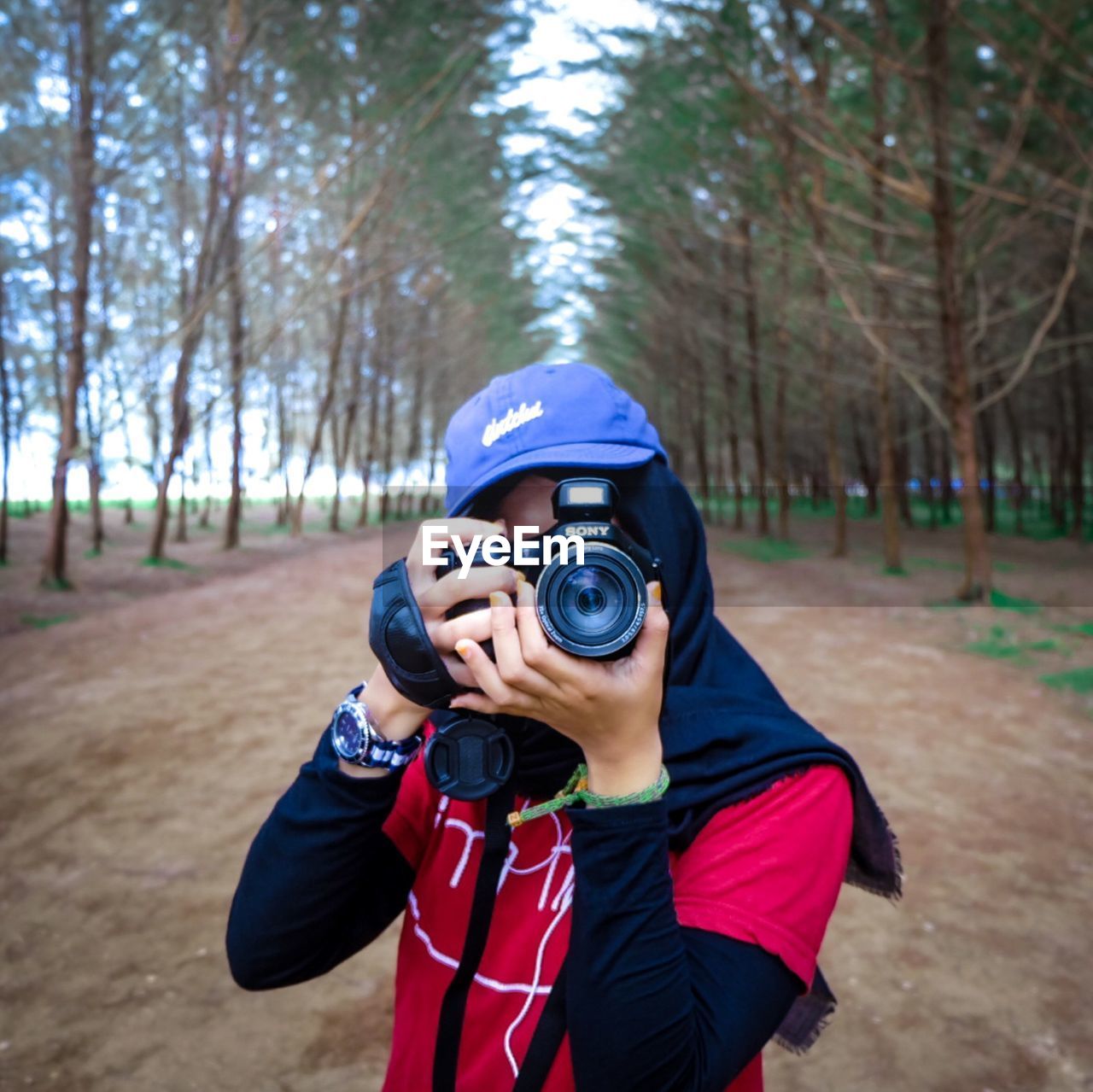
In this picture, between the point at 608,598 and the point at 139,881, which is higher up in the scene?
the point at 608,598

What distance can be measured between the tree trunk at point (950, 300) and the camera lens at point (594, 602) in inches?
359

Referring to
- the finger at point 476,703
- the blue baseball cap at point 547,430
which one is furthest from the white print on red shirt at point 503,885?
the blue baseball cap at point 547,430

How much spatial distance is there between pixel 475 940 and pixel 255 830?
10.6 ft

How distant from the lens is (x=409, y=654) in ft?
3.39

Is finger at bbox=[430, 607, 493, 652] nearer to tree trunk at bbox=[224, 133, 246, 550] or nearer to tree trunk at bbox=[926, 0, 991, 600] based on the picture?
tree trunk at bbox=[926, 0, 991, 600]

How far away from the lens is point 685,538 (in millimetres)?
1294

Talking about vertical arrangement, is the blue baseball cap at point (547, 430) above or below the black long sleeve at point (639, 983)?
above

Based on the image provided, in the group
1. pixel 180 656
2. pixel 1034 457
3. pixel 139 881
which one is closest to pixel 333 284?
pixel 180 656

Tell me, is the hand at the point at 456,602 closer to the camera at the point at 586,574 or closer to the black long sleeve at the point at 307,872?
the camera at the point at 586,574

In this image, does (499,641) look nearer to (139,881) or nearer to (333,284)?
(139,881)

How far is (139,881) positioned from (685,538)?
332cm

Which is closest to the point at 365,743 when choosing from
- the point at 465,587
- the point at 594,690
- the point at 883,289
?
the point at 465,587

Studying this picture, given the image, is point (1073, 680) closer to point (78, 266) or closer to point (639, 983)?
point (639, 983)

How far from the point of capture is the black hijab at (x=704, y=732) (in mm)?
1052
